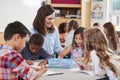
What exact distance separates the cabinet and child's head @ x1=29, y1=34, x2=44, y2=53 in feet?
9.47

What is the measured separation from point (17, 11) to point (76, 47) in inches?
86.0

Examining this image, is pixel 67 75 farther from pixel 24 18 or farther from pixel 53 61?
pixel 24 18

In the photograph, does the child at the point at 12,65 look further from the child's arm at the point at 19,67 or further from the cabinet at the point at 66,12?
the cabinet at the point at 66,12

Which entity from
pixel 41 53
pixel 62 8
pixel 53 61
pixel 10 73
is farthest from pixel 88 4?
pixel 10 73

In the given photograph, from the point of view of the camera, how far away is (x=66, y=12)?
5840mm

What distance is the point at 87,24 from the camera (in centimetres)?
567

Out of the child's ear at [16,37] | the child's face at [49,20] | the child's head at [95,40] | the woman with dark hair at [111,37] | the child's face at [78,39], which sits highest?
the child's face at [49,20]

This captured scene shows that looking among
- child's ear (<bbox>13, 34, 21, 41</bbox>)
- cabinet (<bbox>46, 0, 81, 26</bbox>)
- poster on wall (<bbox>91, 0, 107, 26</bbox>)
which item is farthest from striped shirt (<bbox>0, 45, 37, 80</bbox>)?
poster on wall (<bbox>91, 0, 107, 26</bbox>)

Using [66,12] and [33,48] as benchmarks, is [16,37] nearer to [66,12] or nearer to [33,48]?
[33,48]

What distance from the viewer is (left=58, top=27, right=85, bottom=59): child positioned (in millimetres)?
2764

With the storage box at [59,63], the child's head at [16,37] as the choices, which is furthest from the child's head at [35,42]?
the child's head at [16,37]

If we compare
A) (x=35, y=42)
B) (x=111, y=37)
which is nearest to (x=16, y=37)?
(x=35, y=42)

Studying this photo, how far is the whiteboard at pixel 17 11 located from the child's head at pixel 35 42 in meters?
2.08

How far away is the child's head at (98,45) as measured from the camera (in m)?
1.88
